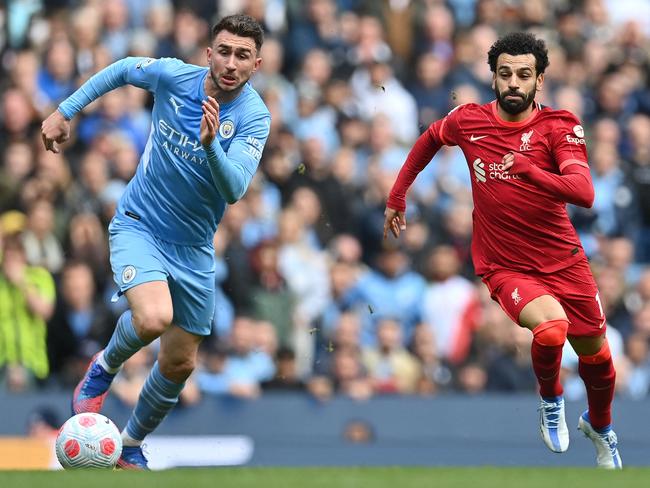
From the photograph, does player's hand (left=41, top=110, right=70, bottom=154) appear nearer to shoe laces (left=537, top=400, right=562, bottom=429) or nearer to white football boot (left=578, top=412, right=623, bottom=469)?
shoe laces (left=537, top=400, right=562, bottom=429)

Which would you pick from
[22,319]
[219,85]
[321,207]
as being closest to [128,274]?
[219,85]

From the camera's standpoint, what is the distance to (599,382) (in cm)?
988

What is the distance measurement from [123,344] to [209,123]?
183cm

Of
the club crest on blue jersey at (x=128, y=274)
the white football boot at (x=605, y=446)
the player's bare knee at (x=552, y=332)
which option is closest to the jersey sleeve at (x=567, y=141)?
the player's bare knee at (x=552, y=332)

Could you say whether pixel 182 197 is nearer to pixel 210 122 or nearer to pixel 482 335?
pixel 210 122

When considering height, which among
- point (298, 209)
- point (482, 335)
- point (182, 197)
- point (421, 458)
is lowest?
point (421, 458)

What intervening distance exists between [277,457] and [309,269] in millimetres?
1749

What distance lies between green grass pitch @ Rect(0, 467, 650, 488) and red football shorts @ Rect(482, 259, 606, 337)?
1359 mm

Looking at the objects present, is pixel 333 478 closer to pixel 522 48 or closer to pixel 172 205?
pixel 172 205

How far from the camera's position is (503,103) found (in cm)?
945

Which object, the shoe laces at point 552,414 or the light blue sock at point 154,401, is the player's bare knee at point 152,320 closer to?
the light blue sock at point 154,401

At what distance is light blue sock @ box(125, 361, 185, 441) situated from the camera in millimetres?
9875

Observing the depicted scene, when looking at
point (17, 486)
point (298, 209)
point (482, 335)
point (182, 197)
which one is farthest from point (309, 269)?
point (17, 486)

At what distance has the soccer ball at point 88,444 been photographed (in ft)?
30.4
